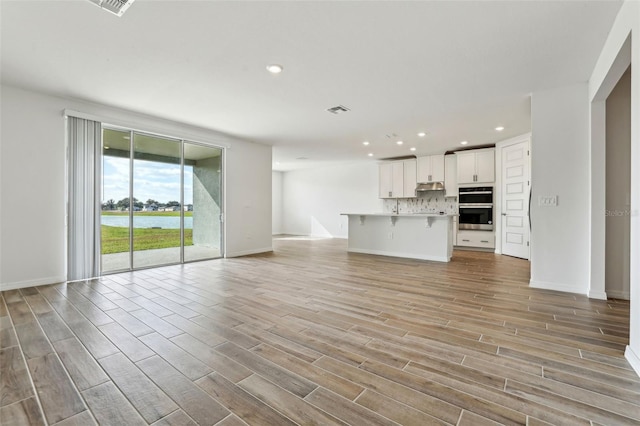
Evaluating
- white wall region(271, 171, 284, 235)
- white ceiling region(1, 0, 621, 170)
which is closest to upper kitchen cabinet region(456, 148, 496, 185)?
white ceiling region(1, 0, 621, 170)

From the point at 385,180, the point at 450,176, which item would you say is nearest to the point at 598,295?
the point at 450,176

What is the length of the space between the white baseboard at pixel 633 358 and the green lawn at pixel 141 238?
6.01m

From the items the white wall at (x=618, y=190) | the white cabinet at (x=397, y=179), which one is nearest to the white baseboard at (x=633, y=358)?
the white wall at (x=618, y=190)

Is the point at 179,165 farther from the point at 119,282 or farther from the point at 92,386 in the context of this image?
the point at 92,386

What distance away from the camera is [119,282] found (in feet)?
13.6

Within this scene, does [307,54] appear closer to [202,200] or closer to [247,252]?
[202,200]

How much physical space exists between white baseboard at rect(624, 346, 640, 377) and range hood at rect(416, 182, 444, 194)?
6.43 m

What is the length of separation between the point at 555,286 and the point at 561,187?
49.3 inches

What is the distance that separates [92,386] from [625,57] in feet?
15.1

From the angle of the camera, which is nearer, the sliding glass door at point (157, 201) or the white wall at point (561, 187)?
the white wall at point (561, 187)

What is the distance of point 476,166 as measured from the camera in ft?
24.1

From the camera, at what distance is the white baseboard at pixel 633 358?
1837mm

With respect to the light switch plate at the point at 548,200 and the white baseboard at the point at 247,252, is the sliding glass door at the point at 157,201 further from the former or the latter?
the light switch plate at the point at 548,200

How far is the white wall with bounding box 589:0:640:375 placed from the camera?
1.92 meters
